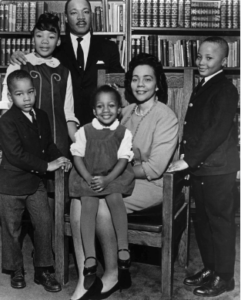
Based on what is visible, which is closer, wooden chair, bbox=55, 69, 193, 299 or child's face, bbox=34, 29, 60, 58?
wooden chair, bbox=55, 69, 193, 299

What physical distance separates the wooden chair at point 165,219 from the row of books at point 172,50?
149 centimetres

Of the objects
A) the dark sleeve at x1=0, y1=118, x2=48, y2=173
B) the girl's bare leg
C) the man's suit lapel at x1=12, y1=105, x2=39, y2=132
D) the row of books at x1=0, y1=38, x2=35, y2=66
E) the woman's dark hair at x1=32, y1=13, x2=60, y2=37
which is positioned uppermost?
the row of books at x1=0, y1=38, x2=35, y2=66

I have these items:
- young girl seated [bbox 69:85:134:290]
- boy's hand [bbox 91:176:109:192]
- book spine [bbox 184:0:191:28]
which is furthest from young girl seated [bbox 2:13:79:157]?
book spine [bbox 184:0:191:28]

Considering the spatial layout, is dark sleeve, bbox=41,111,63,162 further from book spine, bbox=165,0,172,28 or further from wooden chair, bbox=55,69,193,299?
book spine, bbox=165,0,172,28

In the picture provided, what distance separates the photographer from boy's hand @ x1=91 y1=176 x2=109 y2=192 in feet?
6.84

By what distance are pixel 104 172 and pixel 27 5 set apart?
259cm

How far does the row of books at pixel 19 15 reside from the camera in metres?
4.08

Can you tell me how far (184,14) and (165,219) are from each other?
8.42ft

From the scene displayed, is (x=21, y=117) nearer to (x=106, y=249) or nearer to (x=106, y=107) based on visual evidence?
(x=106, y=107)

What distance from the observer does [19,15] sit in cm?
409

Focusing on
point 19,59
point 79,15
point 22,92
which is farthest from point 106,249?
point 79,15

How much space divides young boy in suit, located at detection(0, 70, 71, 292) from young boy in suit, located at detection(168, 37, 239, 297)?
755 millimetres

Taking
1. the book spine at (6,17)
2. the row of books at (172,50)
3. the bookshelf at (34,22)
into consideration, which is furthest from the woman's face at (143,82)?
the book spine at (6,17)

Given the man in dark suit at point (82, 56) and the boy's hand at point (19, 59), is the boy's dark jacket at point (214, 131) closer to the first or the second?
the man in dark suit at point (82, 56)
